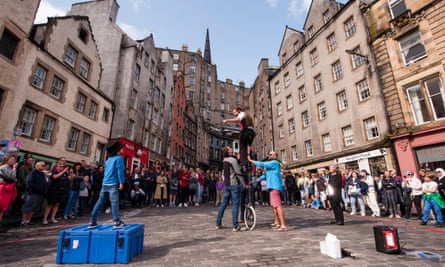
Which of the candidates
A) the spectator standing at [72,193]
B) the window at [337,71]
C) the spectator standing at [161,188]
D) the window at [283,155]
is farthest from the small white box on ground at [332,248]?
the window at [283,155]

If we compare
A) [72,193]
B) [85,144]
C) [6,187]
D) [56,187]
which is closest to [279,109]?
[85,144]

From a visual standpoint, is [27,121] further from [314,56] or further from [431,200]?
[314,56]

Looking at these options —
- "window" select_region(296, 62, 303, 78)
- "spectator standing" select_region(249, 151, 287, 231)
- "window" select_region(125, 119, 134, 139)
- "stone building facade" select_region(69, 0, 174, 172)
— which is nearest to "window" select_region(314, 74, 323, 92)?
"window" select_region(296, 62, 303, 78)

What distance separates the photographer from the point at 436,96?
13953 mm

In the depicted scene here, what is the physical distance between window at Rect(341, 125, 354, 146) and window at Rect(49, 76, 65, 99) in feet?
78.3

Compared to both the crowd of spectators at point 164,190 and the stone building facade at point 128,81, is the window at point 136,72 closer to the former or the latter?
the stone building facade at point 128,81

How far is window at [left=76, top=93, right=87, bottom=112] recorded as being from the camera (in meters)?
18.1

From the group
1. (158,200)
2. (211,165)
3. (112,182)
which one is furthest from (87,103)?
(211,165)

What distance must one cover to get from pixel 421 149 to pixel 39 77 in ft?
84.0

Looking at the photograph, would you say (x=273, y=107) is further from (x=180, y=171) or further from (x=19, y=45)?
(x=19, y=45)

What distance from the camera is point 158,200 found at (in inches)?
600

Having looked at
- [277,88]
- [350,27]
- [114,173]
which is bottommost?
[114,173]

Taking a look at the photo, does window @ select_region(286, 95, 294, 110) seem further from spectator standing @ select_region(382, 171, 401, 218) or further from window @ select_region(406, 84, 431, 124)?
spectator standing @ select_region(382, 171, 401, 218)

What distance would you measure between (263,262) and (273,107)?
29416 mm
